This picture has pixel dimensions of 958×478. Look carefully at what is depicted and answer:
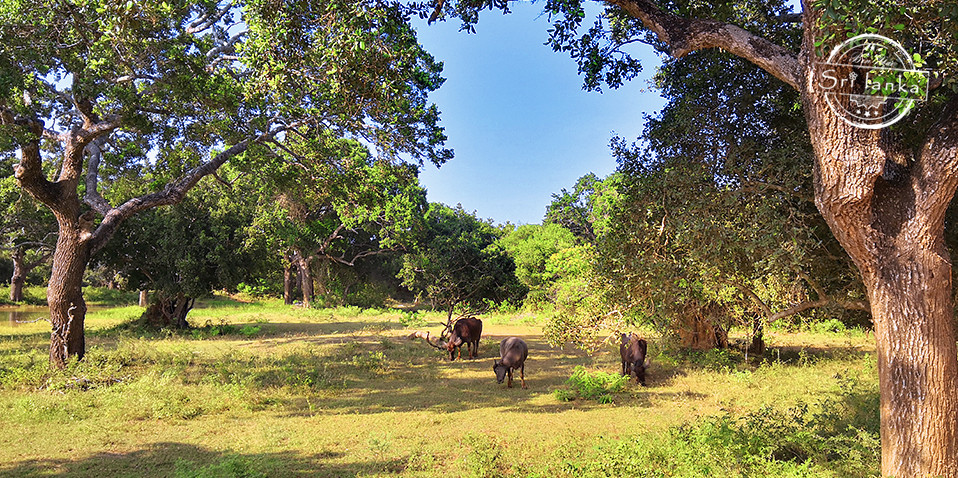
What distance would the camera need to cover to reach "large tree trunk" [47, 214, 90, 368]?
11711 mm

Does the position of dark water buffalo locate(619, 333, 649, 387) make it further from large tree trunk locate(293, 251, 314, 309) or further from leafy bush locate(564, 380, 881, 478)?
large tree trunk locate(293, 251, 314, 309)

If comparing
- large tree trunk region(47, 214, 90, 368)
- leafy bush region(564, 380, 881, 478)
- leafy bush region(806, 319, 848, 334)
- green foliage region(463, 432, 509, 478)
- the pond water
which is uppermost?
large tree trunk region(47, 214, 90, 368)

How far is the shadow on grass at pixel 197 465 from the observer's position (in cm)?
634

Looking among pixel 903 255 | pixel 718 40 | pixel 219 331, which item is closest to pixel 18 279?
pixel 219 331

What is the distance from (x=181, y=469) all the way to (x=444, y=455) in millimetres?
3404

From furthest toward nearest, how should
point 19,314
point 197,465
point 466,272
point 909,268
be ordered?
point 19,314 → point 466,272 → point 197,465 → point 909,268

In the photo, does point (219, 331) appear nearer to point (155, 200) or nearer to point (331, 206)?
point (155, 200)

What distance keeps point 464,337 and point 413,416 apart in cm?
730

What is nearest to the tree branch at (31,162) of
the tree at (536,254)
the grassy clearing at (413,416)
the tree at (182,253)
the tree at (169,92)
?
the tree at (169,92)

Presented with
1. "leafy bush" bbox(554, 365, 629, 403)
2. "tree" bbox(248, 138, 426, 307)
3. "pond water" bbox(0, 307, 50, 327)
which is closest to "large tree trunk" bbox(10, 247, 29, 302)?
"pond water" bbox(0, 307, 50, 327)

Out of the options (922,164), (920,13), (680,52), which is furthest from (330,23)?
(922,164)

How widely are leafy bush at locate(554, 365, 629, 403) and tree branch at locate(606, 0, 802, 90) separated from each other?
716 centimetres

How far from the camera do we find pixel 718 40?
610 centimetres

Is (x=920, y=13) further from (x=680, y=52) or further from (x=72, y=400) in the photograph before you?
(x=72, y=400)
